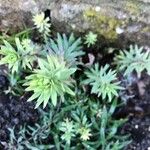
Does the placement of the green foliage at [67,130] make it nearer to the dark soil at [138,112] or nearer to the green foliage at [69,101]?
the green foliage at [69,101]

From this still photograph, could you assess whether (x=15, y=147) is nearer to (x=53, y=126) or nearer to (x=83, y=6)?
(x=53, y=126)

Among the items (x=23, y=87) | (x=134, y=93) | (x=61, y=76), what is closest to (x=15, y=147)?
(x=23, y=87)

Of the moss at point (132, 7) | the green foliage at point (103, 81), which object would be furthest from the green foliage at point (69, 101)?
the moss at point (132, 7)

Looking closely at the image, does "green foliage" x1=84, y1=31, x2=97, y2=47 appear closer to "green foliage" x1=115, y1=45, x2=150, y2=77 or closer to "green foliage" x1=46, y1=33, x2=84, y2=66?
"green foliage" x1=46, y1=33, x2=84, y2=66

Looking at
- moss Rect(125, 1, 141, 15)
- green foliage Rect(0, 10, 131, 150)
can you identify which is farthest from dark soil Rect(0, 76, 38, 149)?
moss Rect(125, 1, 141, 15)

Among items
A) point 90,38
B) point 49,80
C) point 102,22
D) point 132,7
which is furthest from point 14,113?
point 132,7

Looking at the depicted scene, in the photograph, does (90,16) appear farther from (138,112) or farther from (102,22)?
(138,112)
